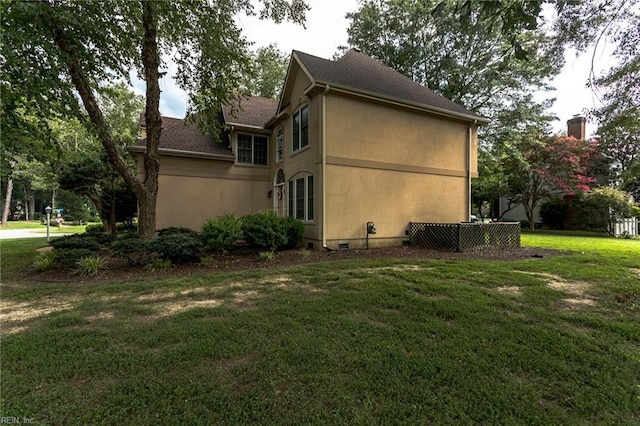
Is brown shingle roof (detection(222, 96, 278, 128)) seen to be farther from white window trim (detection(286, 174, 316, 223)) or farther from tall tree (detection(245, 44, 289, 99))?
tall tree (detection(245, 44, 289, 99))

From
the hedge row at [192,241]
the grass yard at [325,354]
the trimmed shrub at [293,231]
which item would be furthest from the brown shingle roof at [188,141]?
the grass yard at [325,354]

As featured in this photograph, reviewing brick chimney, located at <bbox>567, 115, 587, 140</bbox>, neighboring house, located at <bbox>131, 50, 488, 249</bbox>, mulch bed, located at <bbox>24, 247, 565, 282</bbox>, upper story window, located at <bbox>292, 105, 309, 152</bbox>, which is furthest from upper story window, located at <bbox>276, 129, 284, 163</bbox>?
brick chimney, located at <bbox>567, 115, 587, 140</bbox>

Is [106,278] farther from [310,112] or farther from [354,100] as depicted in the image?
[354,100]

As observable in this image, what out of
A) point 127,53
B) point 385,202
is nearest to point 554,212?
point 385,202

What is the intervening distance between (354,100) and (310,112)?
61.9 inches

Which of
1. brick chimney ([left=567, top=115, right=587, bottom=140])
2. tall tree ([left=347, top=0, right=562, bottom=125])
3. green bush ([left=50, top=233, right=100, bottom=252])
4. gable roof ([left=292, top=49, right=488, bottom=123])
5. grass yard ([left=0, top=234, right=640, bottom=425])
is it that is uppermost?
tall tree ([left=347, top=0, right=562, bottom=125])

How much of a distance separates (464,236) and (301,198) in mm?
5835

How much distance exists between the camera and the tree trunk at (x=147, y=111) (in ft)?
24.4

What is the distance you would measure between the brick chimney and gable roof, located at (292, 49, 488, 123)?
17516 millimetres

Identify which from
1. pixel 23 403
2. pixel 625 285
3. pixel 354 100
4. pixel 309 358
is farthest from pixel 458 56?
pixel 23 403

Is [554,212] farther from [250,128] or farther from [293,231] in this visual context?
[250,128]

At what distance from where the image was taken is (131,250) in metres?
6.96

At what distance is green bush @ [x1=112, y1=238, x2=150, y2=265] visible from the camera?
695 cm

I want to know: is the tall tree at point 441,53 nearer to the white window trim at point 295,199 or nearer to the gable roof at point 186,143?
the gable roof at point 186,143
